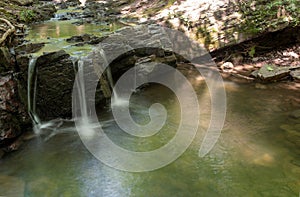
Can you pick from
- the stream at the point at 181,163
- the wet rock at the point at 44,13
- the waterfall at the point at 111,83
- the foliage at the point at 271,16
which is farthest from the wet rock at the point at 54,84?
the wet rock at the point at 44,13

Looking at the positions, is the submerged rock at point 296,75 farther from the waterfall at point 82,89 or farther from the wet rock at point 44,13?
the wet rock at point 44,13

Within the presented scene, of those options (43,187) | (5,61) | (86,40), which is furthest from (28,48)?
(43,187)

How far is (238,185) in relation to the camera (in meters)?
3.91

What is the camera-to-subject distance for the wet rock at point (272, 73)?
7.53 m

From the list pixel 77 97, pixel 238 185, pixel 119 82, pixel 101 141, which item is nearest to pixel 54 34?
pixel 119 82

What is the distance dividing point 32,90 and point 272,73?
596 centimetres

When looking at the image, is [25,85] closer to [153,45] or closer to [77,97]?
[77,97]

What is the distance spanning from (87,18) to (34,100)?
294 inches

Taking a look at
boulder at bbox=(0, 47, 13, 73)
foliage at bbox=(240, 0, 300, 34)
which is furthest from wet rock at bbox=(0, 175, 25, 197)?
foliage at bbox=(240, 0, 300, 34)

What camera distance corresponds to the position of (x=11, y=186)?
400 cm

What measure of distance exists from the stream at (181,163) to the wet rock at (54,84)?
35 centimetres

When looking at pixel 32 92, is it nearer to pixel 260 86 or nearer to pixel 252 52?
pixel 260 86

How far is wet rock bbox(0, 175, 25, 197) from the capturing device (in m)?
3.87

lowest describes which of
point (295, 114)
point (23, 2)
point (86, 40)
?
point (295, 114)
